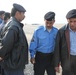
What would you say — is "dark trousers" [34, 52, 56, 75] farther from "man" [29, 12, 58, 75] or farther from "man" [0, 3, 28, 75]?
"man" [0, 3, 28, 75]

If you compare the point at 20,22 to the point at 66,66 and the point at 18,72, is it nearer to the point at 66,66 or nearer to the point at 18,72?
the point at 18,72

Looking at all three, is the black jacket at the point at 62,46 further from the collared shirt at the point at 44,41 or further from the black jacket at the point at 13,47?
the black jacket at the point at 13,47

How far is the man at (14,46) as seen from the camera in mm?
A: 4355

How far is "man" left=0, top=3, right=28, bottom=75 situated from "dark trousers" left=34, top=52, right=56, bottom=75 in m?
0.83

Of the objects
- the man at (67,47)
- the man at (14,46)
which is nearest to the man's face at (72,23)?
the man at (67,47)

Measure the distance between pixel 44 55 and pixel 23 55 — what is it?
3.03 ft

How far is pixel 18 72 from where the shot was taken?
4574 mm

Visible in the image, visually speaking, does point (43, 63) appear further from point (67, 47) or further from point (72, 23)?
point (72, 23)

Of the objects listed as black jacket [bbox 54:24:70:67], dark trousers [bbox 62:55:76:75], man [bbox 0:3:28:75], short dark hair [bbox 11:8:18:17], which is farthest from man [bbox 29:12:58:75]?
short dark hair [bbox 11:8:18:17]

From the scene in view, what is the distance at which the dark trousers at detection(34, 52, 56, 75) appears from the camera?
17.5ft

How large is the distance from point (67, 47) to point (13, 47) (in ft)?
4.00

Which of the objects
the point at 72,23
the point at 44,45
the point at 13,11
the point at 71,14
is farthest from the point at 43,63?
the point at 13,11

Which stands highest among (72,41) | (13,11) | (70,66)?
(13,11)

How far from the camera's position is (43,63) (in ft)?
17.6
